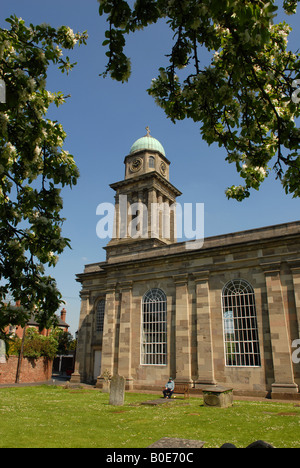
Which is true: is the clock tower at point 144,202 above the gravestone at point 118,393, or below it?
above

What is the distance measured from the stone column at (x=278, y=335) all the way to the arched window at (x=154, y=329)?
7.68 meters

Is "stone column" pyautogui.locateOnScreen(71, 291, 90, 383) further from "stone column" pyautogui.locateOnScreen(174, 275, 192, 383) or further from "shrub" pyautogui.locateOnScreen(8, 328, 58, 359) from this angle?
"stone column" pyautogui.locateOnScreen(174, 275, 192, 383)

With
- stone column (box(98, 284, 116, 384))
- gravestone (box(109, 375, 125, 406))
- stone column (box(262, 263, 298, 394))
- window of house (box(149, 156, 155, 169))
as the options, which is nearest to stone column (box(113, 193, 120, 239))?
window of house (box(149, 156, 155, 169))

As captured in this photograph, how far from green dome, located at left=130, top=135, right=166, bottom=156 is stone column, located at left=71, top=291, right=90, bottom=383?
17.7m

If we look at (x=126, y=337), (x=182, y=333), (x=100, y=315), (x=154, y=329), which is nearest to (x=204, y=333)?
(x=182, y=333)

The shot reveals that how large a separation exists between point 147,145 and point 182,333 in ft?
75.9

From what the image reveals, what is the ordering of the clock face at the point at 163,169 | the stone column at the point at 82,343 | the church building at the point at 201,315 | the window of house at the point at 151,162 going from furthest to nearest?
the clock face at the point at 163,169
the window of house at the point at 151,162
the stone column at the point at 82,343
the church building at the point at 201,315

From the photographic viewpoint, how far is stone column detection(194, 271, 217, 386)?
20875mm

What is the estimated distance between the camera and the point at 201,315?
22125mm

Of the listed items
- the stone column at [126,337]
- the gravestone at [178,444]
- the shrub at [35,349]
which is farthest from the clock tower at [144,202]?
the gravestone at [178,444]

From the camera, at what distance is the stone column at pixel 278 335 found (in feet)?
60.3

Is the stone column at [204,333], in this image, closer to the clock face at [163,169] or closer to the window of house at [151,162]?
the window of house at [151,162]

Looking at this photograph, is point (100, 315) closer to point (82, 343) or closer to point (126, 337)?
point (82, 343)
